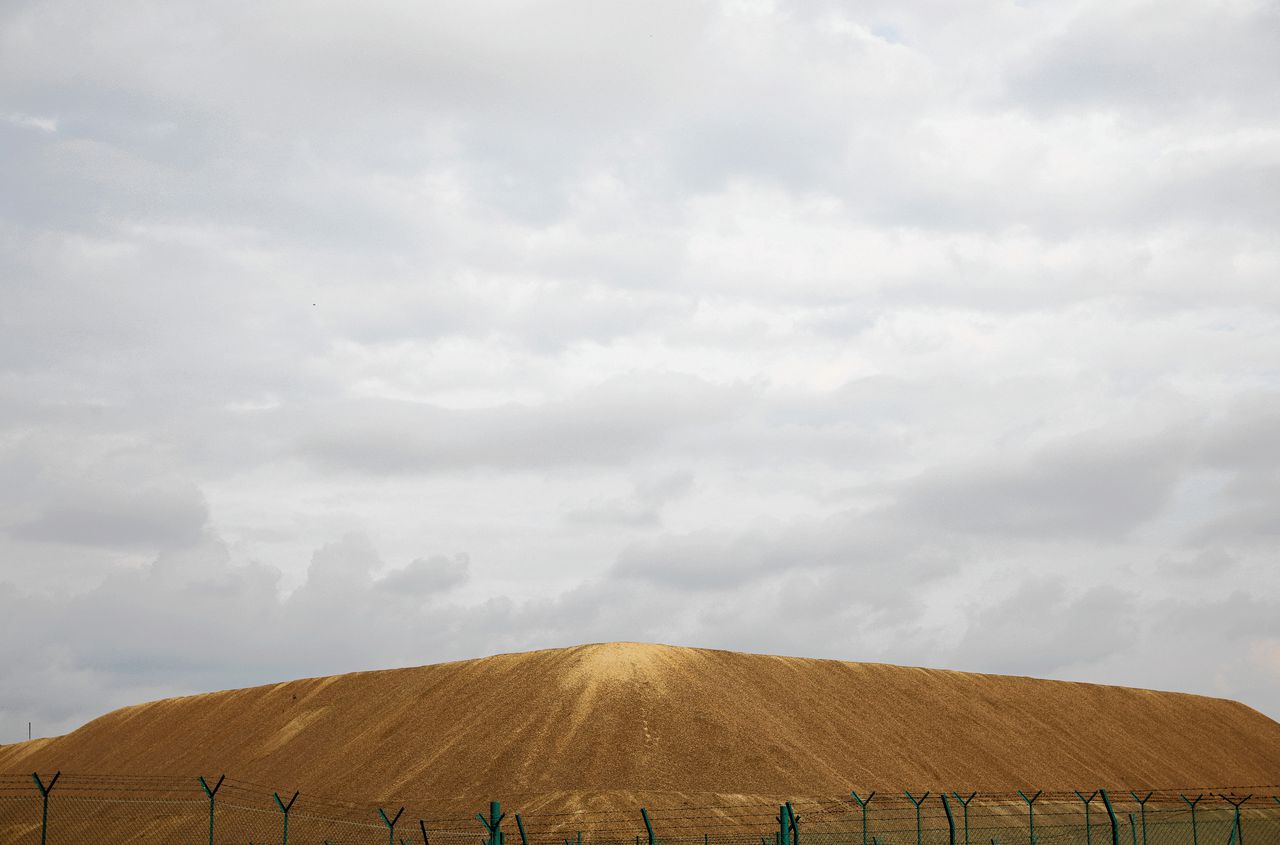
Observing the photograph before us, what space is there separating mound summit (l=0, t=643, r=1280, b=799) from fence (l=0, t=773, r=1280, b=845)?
1.68 metres

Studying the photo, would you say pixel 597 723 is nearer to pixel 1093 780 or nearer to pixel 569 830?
pixel 569 830

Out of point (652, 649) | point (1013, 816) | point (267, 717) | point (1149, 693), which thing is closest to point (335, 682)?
point (267, 717)

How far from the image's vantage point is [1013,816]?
58.4 metres

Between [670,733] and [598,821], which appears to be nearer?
[598,821]

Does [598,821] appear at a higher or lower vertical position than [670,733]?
lower

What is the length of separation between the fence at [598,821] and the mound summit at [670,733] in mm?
1675

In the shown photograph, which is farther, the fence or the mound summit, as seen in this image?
the mound summit

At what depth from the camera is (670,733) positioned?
58.1 m

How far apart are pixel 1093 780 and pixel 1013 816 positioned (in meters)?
15.1

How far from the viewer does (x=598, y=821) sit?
49375 mm

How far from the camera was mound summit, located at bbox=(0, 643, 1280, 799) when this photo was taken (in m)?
56.9

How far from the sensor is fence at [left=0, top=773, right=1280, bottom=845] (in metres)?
49.0

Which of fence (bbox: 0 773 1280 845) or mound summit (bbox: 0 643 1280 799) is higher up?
mound summit (bbox: 0 643 1280 799)

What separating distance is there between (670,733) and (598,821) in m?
9.31
